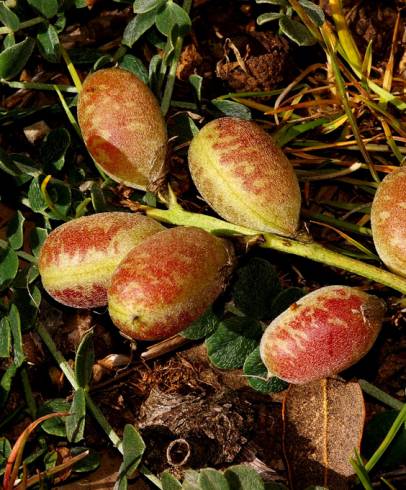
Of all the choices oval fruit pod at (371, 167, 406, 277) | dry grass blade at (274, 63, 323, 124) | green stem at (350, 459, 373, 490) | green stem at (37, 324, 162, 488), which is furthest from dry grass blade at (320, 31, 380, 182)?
green stem at (37, 324, 162, 488)

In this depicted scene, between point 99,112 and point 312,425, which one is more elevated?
point 99,112

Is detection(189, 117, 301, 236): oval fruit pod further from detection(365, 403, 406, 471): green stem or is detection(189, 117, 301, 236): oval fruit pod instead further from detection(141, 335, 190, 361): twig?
detection(365, 403, 406, 471): green stem

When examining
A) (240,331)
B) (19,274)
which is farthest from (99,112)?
(240,331)

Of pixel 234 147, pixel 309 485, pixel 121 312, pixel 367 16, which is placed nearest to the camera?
pixel 121 312

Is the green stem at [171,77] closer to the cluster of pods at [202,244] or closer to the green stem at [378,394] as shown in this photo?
the cluster of pods at [202,244]

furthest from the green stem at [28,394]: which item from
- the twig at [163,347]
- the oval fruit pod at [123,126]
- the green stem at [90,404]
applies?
the oval fruit pod at [123,126]

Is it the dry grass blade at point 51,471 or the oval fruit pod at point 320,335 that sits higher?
the oval fruit pod at point 320,335

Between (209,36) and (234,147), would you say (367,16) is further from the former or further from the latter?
(234,147)
